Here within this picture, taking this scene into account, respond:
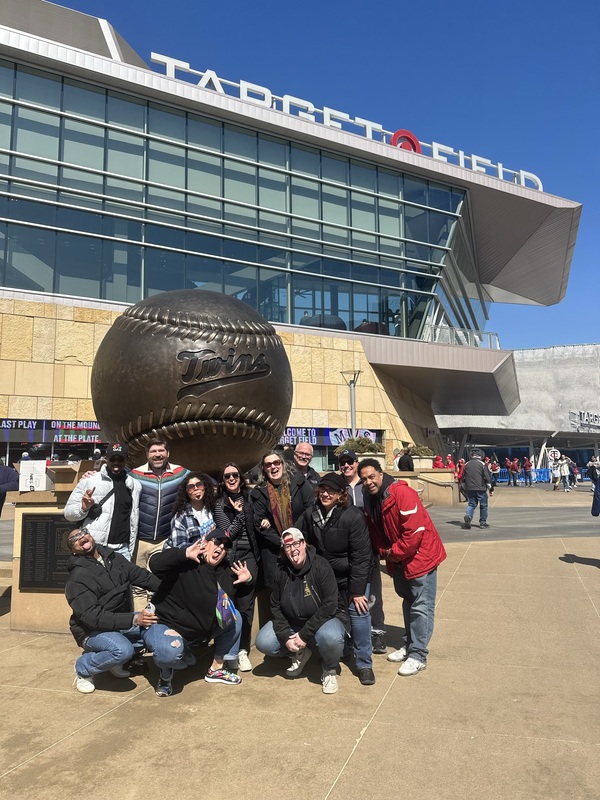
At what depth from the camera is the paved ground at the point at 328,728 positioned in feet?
8.87

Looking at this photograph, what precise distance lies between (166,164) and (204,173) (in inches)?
65.5

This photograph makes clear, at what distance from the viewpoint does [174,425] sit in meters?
5.12

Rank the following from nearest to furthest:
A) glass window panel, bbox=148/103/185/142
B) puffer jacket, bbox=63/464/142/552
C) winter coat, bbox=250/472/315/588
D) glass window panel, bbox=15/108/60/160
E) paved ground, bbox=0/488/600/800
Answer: paved ground, bbox=0/488/600/800 < puffer jacket, bbox=63/464/142/552 < winter coat, bbox=250/472/315/588 < glass window panel, bbox=15/108/60/160 < glass window panel, bbox=148/103/185/142

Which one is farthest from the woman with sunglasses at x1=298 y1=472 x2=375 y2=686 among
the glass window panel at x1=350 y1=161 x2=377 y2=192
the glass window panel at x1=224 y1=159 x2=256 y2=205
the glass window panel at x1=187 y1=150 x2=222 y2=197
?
the glass window panel at x1=350 y1=161 x2=377 y2=192

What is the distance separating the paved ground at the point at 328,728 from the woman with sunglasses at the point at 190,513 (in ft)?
3.13

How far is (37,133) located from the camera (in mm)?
23766

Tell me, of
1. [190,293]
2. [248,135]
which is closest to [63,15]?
[248,135]

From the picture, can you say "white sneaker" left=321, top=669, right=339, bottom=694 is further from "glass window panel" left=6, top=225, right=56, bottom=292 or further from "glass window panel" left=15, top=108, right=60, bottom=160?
"glass window panel" left=15, top=108, right=60, bottom=160

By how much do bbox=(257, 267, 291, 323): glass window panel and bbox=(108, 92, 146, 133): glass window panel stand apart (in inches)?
312

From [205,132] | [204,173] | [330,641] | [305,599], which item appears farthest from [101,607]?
[205,132]

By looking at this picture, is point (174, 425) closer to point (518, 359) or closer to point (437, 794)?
point (437, 794)

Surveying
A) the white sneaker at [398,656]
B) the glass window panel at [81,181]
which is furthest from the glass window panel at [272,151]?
the white sneaker at [398,656]

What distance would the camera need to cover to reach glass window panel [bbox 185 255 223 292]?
25.8 meters

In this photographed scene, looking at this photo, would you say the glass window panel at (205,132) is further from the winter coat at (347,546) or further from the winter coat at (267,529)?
the winter coat at (347,546)
